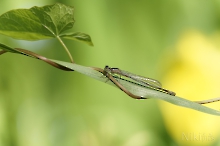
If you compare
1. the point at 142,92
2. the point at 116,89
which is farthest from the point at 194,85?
the point at 142,92

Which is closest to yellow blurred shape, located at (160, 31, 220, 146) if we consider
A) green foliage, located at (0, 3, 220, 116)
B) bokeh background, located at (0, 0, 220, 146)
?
bokeh background, located at (0, 0, 220, 146)

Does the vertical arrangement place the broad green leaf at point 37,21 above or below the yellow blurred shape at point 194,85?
above

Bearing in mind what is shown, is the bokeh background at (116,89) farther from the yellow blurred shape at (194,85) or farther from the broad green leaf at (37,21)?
the broad green leaf at (37,21)

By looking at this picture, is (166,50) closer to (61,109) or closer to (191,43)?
(191,43)

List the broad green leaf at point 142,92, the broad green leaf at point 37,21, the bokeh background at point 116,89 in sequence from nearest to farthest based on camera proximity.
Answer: the broad green leaf at point 142,92 → the broad green leaf at point 37,21 → the bokeh background at point 116,89

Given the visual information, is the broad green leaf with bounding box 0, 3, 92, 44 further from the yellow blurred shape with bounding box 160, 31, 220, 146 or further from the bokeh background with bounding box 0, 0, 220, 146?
the yellow blurred shape with bounding box 160, 31, 220, 146

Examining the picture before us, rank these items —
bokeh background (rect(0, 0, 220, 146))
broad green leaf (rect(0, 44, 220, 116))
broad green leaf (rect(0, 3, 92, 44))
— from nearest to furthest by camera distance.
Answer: broad green leaf (rect(0, 44, 220, 116)), broad green leaf (rect(0, 3, 92, 44)), bokeh background (rect(0, 0, 220, 146))

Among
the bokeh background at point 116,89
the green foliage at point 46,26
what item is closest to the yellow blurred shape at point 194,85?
the bokeh background at point 116,89
